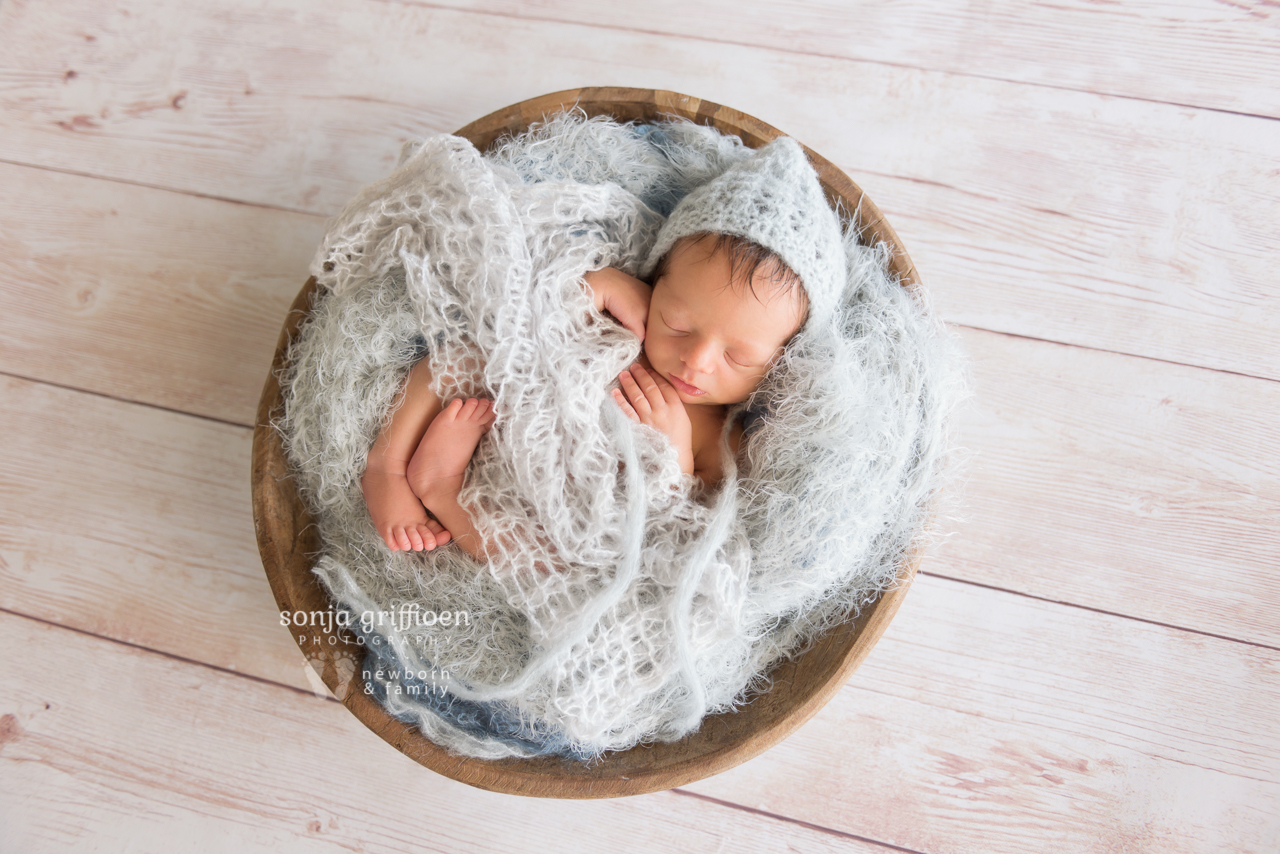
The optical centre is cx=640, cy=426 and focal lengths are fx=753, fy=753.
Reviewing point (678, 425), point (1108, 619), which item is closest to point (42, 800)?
point (678, 425)

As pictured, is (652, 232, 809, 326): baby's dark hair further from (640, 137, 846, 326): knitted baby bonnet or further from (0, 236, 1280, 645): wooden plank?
(0, 236, 1280, 645): wooden plank

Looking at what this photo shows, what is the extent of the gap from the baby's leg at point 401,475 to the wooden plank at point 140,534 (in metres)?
0.33

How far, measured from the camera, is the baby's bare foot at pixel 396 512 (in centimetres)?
89

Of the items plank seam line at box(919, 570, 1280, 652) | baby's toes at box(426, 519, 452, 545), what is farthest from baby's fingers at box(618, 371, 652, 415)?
plank seam line at box(919, 570, 1280, 652)

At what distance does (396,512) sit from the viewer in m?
0.89

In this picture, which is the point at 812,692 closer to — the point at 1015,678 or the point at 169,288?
the point at 1015,678

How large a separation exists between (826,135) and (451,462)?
77 centimetres

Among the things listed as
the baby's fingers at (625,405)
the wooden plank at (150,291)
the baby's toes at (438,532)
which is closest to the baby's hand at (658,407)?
the baby's fingers at (625,405)

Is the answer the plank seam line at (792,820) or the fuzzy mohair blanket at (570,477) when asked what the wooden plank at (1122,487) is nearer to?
the fuzzy mohair blanket at (570,477)

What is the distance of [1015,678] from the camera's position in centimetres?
106

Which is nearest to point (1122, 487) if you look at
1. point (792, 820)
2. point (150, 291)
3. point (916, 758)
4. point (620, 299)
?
point (916, 758)

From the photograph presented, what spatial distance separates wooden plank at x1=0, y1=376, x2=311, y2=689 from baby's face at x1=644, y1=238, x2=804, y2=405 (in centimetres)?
67

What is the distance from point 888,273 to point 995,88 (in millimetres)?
498

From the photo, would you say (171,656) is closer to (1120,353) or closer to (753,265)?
(753,265)
